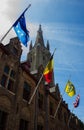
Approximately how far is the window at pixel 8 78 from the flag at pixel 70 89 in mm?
8267

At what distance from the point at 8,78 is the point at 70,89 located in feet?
31.0

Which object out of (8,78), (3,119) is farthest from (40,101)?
(3,119)

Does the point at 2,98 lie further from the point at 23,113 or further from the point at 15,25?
the point at 15,25

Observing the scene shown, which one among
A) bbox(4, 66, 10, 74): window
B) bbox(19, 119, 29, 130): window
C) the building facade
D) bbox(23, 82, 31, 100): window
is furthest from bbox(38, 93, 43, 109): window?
bbox(4, 66, 10, 74): window

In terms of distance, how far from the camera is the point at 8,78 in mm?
15695

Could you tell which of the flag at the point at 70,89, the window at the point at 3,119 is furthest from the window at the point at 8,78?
the flag at the point at 70,89

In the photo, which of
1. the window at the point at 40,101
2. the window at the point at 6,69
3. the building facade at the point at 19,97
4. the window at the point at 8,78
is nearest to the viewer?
the building facade at the point at 19,97

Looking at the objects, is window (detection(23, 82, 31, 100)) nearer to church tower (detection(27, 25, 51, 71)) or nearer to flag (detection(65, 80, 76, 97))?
flag (detection(65, 80, 76, 97))

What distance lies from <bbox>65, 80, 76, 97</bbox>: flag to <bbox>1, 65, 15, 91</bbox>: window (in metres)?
8.27

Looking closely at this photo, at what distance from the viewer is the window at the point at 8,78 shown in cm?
1533

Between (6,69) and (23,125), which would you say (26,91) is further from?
(6,69)

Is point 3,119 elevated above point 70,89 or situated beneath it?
situated beneath

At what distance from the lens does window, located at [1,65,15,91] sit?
1533 cm

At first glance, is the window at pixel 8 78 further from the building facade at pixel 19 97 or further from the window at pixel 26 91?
the window at pixel 26 91
